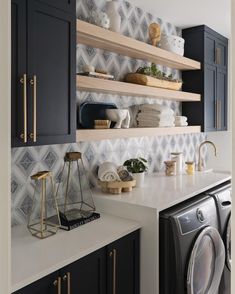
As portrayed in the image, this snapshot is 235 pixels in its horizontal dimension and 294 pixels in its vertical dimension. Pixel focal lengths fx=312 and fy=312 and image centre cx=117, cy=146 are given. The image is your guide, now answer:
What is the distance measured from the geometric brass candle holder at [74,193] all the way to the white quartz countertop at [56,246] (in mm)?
104

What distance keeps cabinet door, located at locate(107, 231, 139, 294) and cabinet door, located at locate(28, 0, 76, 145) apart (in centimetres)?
66

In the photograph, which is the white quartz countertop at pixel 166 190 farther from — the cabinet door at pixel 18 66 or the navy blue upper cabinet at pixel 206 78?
the cabinet door at pixel 18 66

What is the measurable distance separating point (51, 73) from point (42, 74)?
63mm

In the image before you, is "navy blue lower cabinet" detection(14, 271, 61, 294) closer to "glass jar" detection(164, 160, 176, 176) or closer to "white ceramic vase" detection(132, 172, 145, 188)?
"white ceramic vase" detection(132, 172, 145, 188)

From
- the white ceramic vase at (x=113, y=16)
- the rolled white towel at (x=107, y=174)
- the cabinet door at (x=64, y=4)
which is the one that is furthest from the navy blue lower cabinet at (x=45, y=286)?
the white ceramic vase at (x=113, y=16)

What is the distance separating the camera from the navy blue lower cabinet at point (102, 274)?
4.53 ft

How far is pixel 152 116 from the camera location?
9.00 feet

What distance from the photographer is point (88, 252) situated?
5.04 ft

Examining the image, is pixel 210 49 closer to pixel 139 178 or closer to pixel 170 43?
pixel 170 43

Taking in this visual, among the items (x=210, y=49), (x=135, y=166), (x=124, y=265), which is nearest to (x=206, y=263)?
(x=124, y=265)

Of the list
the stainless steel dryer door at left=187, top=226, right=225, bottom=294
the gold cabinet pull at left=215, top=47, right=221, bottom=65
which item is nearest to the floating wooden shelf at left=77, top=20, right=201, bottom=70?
the gold cabinet pull at left=215, top=47, right=221, bottom=65

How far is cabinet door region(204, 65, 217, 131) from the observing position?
11.2 ft

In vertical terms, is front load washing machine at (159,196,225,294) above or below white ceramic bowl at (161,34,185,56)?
below

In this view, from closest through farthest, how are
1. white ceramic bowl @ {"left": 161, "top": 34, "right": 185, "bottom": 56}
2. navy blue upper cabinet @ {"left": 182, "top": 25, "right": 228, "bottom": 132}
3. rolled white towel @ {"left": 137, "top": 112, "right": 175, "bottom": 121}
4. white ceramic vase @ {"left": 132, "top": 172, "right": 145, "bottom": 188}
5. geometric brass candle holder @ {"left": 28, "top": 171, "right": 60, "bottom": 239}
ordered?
geometric brass candle holder @ {"left": 28, "top": 171, "right": 60, "bottom": 239}
white ceramic vase @ {"left": 132, "top": 172, "right": 145, "bottom": 188}
rolled white towel @ {"left": 137, "top": 112, "right": 175, "bottom": 121}
white ceramic bowl @ {"left": 161, "top": 34, "right": 185, "bottom": 56}
navy blue upper cabinet @ {"left": 182, "top": 25, "right": 228, "bottom": 132}
